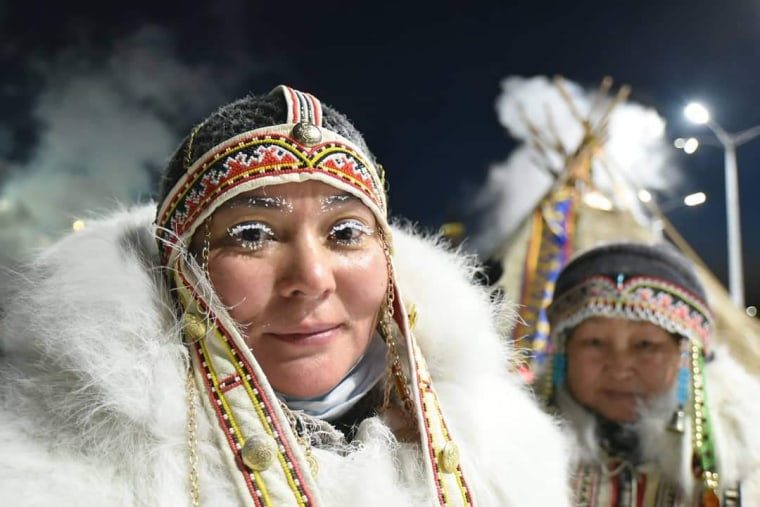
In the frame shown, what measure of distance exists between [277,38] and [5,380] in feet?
9.28

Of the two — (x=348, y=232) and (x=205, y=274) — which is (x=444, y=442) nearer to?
(x=348, y=232)

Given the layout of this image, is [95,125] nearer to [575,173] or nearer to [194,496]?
[194,496]

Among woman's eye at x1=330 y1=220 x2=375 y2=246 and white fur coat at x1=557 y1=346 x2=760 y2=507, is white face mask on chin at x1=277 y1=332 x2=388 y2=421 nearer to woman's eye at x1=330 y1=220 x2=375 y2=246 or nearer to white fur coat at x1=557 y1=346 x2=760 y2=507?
woman's eye at x1=330 y1=220 x2=375 y2=246

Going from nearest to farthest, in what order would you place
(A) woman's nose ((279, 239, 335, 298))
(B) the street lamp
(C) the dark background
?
(A) woman's nose ((279, 239, 335, 298))
(C) the dark background
(B) the street lamp

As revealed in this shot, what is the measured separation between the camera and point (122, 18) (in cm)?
312

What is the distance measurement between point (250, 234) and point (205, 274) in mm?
111

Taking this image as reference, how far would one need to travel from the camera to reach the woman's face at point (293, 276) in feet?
3.70

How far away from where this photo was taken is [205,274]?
1.15m

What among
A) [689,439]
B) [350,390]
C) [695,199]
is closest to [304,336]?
[350,390]

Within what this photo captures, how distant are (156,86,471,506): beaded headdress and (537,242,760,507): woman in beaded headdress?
1.05 metres

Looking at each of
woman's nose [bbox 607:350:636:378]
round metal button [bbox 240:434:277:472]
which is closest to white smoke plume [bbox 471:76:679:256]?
woman's nose [bbox 607:350:636:378]

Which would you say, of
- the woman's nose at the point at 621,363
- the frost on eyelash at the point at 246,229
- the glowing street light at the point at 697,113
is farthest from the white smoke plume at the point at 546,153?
the frost on eyelash at the point at 246,229

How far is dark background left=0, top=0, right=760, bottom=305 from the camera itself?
3.01 metres

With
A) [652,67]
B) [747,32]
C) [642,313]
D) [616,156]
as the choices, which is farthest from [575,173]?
[642,313]
